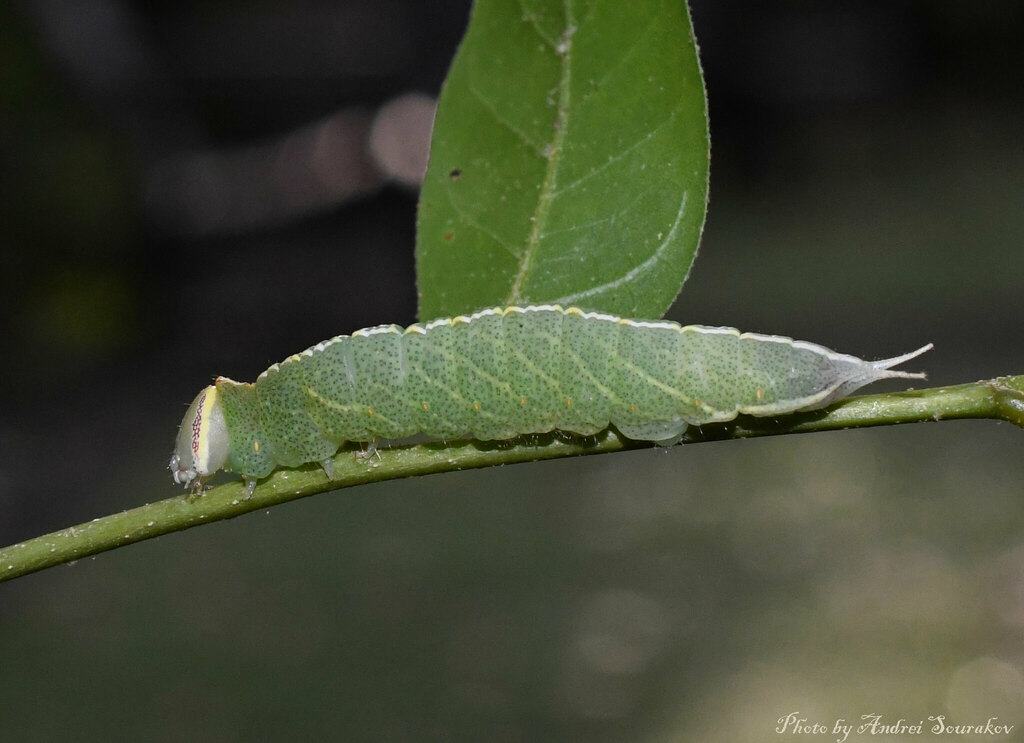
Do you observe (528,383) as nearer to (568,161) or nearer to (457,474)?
(568,161)

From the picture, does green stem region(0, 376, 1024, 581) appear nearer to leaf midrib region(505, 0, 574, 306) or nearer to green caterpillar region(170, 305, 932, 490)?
green caterpillar region(170, 305, 932, 490)

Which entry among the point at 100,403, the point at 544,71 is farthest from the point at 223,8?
the point at 544,71

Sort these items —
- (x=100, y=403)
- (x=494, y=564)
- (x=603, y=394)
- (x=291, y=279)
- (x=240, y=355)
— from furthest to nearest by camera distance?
(x=291, y=279) → (x=240, y=355) → (x=100, y=403) → (x=494, y=564) → (x=603, y=394)

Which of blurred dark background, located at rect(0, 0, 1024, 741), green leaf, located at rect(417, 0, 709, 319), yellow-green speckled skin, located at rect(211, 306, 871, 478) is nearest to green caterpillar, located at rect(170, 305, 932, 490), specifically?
yellow-green speckled skin, located at rect(211, 306, 871, 478)

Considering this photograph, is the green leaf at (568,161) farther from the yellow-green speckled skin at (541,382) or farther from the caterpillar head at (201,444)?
the caterpillar head at (201,444)

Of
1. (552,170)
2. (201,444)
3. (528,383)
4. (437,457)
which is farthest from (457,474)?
(552,170)

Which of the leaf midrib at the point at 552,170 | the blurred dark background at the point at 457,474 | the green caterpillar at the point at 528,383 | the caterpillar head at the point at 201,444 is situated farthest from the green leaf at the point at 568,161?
the blurred dark background at the point at 457,474

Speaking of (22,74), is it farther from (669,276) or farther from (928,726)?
(928,726)
